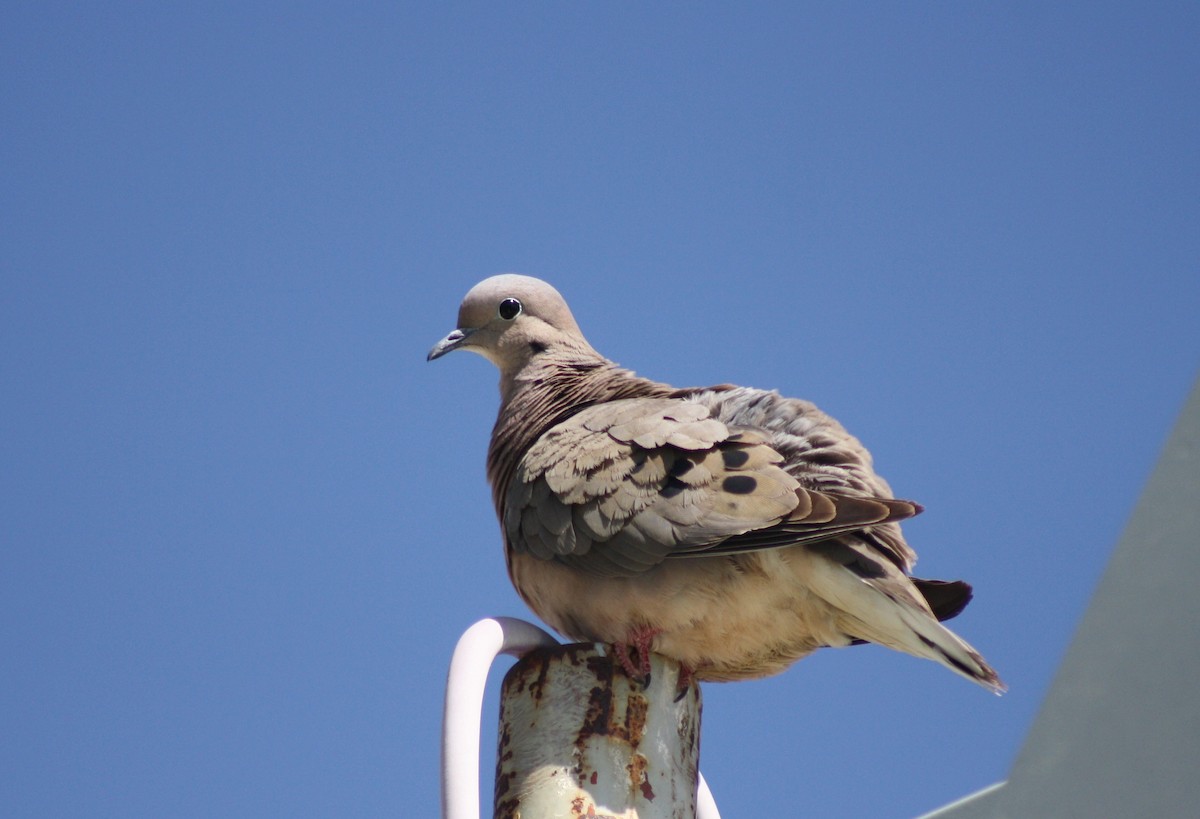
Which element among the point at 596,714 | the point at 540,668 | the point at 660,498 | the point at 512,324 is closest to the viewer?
the point at 596,714

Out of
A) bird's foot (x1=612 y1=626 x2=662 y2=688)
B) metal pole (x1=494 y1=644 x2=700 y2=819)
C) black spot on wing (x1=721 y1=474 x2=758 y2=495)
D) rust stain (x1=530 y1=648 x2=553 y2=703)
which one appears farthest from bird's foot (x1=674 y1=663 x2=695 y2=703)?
black spot on wing (x1=721 y1=474 x2=758 y2=495)

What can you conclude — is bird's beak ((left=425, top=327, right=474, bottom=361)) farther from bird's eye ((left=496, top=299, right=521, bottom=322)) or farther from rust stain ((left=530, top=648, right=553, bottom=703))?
rust stain ((left=530, top=648, right=553, bottom=703))

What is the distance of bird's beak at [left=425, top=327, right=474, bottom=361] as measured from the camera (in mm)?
5191

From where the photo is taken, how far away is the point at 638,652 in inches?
134

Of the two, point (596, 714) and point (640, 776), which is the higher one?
point (596, 714)

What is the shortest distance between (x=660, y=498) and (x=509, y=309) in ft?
5.80

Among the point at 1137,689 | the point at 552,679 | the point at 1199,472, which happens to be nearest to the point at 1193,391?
the point at 1199,472

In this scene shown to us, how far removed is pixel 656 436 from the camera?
12.0 feet

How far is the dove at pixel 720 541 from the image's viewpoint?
334 cm

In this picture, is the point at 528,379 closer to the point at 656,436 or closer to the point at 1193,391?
the point at 656,436

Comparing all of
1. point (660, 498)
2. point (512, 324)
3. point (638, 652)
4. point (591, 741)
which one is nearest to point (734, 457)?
point (660, 498)

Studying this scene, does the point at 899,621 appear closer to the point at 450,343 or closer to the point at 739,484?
the point at 739,484

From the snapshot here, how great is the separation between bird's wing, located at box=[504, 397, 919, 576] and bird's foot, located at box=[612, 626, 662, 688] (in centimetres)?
17

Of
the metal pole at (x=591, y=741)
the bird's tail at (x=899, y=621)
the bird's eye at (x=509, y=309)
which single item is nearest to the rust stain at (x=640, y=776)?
the metal pole at (x=591, y=741)
